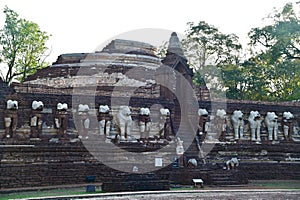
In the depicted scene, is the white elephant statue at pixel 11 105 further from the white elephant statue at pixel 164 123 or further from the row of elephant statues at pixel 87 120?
the white elephant statue at pixel 164 123

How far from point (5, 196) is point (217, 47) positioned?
24210 mm

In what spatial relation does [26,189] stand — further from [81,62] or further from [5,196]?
[81,62]

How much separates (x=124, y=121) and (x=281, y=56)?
1157 cm

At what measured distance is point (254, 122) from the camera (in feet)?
66.9

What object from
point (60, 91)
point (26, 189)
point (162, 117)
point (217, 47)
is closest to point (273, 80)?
point (217, 47)

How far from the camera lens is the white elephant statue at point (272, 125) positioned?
2062 cm

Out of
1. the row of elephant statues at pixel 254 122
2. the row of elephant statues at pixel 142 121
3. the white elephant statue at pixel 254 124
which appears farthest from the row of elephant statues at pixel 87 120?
the white elephant statue at pixel 254 124

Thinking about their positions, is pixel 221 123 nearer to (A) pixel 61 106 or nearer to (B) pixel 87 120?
(B) pixel 87 120

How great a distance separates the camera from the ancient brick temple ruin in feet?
49.2

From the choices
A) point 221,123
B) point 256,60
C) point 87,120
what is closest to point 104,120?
point 87,120

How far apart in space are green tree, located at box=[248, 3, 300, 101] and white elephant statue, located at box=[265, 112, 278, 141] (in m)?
5.13

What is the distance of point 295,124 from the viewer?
21734 millimetres

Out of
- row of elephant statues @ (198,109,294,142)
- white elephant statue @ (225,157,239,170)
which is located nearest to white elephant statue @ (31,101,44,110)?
row of elephant statues @ (198,109,294,142)

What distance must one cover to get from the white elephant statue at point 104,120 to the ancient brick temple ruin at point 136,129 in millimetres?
36
